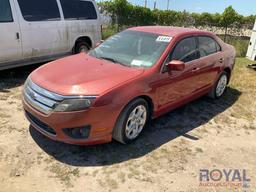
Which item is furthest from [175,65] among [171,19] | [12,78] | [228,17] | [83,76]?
[228,17]

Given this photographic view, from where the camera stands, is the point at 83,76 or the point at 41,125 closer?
the point at 41,125

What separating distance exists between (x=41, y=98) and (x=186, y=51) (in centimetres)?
251

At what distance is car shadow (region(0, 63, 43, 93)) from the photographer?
621 cm

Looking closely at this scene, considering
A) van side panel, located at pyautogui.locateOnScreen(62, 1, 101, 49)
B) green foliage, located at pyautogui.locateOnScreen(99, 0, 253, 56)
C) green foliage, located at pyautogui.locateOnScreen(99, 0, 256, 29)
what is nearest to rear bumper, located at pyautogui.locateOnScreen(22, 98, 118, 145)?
van side panel, located at pyautogui.locateOnScreen(62, 1, 101, 49)

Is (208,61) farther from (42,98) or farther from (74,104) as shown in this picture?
(42,98)

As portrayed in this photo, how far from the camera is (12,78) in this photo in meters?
6.74

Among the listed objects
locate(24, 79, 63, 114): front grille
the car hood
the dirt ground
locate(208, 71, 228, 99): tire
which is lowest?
the dirt ground

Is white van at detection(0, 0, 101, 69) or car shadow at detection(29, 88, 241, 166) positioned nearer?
car shadow at detection(29, 88, 241, 166)

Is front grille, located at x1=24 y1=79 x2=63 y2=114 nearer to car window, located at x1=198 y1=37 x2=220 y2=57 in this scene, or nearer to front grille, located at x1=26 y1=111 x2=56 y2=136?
front grille, located at x1=26 y1=111 x2=56 y2=136

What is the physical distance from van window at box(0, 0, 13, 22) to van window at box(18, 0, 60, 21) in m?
0.31

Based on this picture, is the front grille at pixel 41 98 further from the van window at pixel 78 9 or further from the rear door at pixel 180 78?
the van window at pixel 78 9

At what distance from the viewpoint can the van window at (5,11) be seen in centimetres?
611

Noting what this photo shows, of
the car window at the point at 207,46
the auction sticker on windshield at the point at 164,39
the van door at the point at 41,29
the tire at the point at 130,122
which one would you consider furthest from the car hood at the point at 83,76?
the van door at the point at 41,29

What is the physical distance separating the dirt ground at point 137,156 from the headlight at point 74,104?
680 mm
